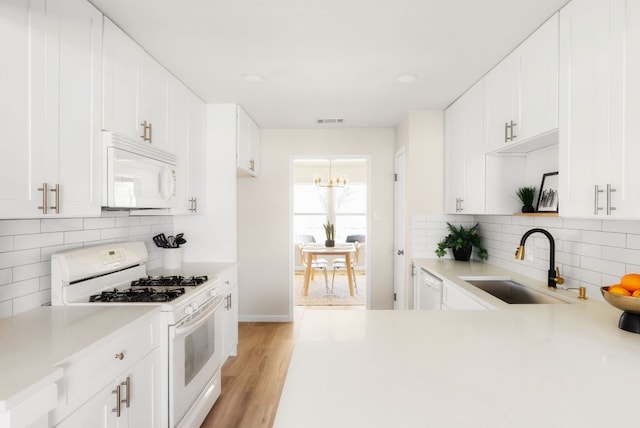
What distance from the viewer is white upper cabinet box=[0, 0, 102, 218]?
1.26 metres

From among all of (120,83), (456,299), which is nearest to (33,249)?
(120,83)

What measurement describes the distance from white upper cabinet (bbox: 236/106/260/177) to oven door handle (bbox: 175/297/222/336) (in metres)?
1.39

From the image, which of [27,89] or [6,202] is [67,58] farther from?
[6,202]

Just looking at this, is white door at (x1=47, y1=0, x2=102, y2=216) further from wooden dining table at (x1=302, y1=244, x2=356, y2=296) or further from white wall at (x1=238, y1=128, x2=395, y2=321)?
wooden dining table at (x1=302, y1=244, x2=356, y2=296)

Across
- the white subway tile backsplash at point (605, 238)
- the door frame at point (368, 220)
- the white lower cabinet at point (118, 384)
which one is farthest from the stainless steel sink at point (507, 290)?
the white lower cabinet at point (118, 384)

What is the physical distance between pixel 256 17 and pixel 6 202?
1.37m

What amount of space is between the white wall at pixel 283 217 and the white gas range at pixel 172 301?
1.59 meters

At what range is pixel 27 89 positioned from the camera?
1.32m

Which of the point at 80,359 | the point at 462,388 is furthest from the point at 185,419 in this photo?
the point at 462,388

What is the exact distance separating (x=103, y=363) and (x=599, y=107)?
2.25m

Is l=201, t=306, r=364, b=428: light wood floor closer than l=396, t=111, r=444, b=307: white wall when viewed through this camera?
Yes

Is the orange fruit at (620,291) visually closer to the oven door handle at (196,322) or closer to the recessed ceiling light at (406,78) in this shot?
the recessed ceiling light at (406,78)

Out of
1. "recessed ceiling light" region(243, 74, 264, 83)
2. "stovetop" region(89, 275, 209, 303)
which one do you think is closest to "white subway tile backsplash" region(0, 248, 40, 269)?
"stovetop" region(89, 275, 209, 303)

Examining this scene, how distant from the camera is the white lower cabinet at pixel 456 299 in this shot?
6.65 ft
